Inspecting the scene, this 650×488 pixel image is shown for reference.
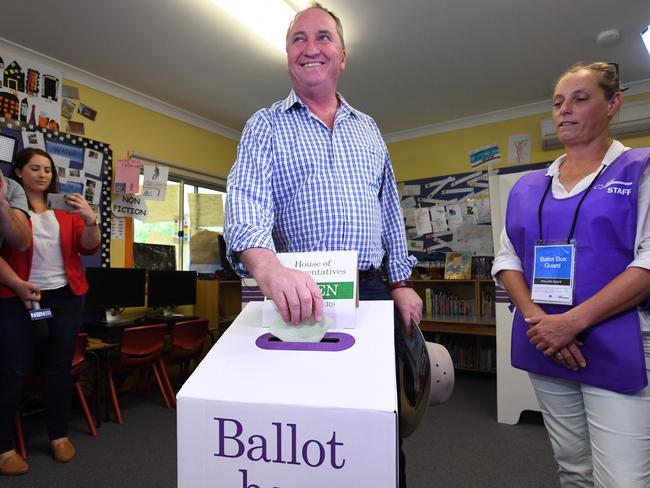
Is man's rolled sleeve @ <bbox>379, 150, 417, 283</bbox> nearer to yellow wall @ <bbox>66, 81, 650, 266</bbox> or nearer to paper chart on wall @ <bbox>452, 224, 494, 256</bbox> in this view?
yellow wall @ <bbox>66, 81, 650, 266</bbox>

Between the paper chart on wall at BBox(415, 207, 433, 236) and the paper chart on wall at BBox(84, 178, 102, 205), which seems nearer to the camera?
the paper chart on wall at BBox(84, 178, 102, 205)

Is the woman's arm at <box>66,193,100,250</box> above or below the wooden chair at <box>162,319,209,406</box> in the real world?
above

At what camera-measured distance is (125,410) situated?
3.33 metres

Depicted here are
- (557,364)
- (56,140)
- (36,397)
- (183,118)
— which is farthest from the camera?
(183,118)

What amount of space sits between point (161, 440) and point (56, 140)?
2471mm

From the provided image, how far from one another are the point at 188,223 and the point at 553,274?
162 inches

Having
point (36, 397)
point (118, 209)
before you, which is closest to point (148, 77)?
point (118, 209)

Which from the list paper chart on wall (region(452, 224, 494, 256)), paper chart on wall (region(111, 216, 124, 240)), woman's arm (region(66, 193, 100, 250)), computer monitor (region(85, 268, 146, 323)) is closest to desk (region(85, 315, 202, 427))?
computer monitor (region(85, 268, 146, 323))

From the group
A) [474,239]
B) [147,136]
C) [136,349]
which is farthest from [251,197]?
[474,239]

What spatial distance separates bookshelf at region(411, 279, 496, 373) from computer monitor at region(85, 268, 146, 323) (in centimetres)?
278

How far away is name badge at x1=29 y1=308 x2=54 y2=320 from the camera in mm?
2177

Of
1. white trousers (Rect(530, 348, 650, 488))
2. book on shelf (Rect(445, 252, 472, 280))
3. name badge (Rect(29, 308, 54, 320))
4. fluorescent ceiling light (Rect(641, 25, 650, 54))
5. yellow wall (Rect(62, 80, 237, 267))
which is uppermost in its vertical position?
fluorescent ceiling light (Rect(641, 25, 650, 54))

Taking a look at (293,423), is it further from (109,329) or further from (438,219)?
(438,219)

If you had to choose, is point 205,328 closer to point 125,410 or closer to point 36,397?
point 125,410
